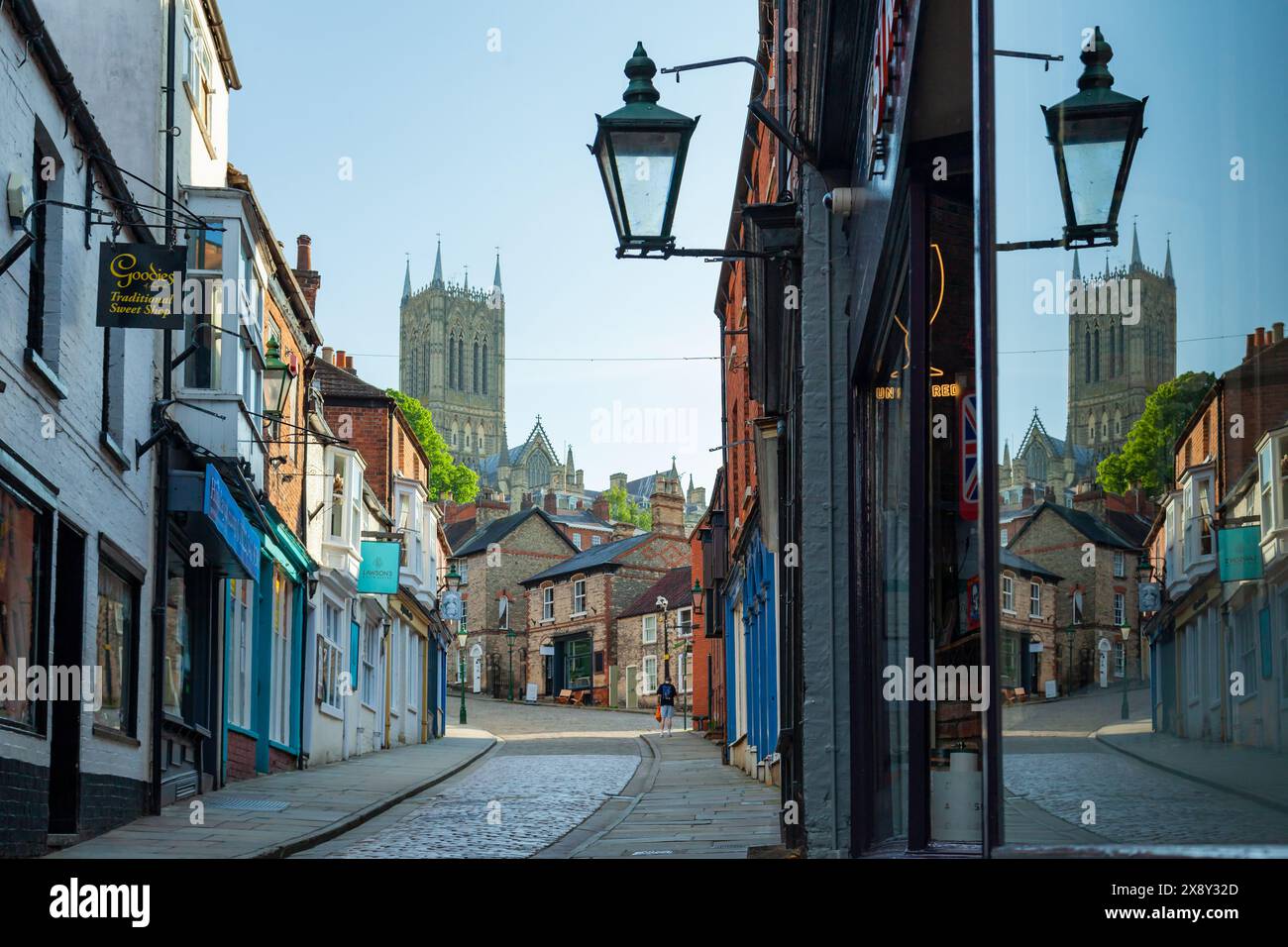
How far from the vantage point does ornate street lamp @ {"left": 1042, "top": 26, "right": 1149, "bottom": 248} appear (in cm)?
307

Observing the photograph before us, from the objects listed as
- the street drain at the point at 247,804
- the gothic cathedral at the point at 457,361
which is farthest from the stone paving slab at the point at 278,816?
the gothic cathedral at the point at 457,361

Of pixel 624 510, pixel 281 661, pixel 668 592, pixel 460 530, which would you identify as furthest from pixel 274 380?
pixel 624 510

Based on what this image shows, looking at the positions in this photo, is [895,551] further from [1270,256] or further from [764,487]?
[764,487]

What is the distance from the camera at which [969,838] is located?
18.0ft

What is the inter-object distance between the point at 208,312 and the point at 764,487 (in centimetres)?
744

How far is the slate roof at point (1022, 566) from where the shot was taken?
3.42 m

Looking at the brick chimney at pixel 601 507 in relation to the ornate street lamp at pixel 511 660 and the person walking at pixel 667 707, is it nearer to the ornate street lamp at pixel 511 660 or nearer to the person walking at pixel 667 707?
the ornate street lamp at pixel 511 660

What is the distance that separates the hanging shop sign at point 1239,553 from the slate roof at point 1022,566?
0.88m

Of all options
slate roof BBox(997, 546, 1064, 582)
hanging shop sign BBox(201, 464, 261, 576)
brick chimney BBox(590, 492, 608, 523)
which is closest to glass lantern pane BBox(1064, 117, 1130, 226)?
slate roof BBox(997, 546, 1064, 582)

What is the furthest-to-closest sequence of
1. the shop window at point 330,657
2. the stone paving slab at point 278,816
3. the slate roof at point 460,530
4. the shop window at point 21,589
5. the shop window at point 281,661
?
the slate roof at point 460,530, the shop window at point 330,657, the shop window at point 281,661, the stone paving slab at point 278,816, the shop window at point 21,589

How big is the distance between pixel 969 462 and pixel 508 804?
1376cm

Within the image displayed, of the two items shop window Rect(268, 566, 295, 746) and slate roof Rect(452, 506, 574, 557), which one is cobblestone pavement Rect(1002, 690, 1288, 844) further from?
slate roof Rect(452, 506, 574, 557)

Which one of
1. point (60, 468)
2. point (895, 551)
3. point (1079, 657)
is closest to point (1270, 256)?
point (1079, 657)

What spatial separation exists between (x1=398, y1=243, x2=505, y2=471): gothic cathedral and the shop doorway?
517 ft
